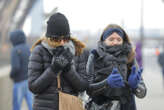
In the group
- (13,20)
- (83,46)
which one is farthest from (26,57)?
(13,20)

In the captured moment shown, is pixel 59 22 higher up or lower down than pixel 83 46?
higher up

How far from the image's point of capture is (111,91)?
3.66 m

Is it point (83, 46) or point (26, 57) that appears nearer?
point (83, 46)

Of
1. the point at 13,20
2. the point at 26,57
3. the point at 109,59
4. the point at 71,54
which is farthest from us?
the point at 13,20

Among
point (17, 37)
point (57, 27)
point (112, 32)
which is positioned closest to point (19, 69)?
point (17, 37)

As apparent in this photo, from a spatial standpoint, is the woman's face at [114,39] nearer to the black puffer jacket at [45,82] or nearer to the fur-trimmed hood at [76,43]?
the fur-trimmed hood at [76,43]

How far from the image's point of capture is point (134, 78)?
11.8ft

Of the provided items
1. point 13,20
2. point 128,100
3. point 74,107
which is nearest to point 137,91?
point 128,100

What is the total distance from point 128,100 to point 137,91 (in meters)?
0.12

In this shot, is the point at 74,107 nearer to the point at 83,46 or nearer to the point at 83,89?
the point at 83,89

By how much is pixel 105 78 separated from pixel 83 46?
1.13ft

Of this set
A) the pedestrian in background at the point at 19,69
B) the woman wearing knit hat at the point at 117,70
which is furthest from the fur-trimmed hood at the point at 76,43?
the pedestrian in background at the point at 19,69

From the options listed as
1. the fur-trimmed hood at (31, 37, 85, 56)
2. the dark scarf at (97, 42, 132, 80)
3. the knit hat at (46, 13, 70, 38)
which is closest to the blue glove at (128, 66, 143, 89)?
the dark scarf at (97, 42, 132, 80)

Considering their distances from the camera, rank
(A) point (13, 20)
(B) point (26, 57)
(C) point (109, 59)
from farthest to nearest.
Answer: (A) point (13, 20) < (B) point (26, 57) < (C) point (109, 59)
